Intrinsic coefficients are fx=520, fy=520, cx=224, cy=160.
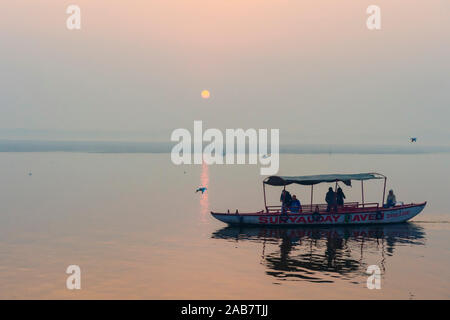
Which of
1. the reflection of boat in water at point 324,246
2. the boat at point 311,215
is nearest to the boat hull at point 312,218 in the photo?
the boat at point 311,215

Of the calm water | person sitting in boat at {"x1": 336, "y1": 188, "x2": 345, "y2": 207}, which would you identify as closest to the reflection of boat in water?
the calm water

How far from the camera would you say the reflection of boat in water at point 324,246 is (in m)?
30.2

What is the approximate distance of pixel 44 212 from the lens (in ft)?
186

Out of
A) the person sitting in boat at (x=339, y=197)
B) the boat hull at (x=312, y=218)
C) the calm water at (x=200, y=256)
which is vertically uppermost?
the person sitting in boat at (x=339, y=197)

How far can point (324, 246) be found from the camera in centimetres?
3738

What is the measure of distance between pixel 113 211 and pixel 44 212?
24.1ft

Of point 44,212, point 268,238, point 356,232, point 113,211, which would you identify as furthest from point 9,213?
point 356,232

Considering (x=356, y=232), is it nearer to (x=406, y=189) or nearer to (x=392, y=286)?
(x=392, y=286)

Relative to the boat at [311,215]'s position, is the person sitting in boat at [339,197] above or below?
above

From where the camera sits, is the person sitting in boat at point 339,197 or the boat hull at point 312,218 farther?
the person sitting in boat at point 339,197

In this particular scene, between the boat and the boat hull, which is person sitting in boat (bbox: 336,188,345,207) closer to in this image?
the boat

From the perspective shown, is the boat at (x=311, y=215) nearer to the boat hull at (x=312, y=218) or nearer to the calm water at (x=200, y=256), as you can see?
the boat hull at (x=312, y=218)

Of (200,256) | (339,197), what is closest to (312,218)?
(339,197)

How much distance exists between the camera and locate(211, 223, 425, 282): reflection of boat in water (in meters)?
30.2
